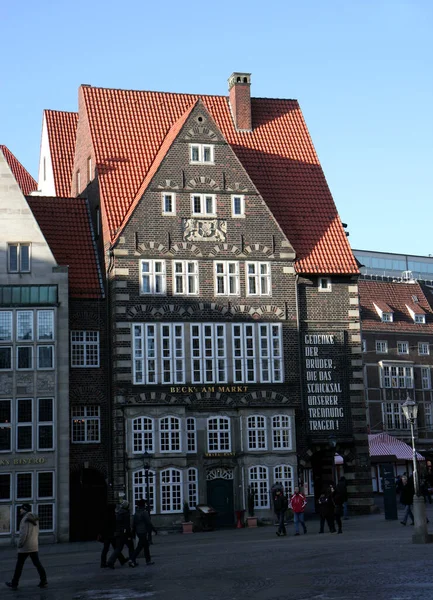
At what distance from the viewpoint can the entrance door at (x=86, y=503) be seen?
150ft

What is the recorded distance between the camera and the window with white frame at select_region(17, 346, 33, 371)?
45.7 meters

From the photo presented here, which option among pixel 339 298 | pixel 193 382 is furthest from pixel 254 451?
pixel 339 298

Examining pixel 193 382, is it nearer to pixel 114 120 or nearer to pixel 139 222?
pixel 139 222

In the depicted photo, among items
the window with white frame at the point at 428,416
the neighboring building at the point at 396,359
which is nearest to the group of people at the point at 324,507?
the neighboring building at the point at 396,359

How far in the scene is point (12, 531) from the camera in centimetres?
4400

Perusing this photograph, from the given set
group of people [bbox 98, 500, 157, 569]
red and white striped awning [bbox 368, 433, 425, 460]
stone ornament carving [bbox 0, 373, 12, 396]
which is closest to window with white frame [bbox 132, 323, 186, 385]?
stone ornament carving [bbox 0, 373, 12, 396]

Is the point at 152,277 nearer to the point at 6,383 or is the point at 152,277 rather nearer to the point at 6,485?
the point at 6,383

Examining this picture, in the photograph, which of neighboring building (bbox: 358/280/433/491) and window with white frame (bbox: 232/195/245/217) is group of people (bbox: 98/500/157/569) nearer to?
window with white frame (bbox: 232/195/245/217)

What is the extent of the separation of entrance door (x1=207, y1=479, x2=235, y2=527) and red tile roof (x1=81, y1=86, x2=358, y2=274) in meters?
10.5

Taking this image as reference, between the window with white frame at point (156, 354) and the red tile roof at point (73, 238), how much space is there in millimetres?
2878

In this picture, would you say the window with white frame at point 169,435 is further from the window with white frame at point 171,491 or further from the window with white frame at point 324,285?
the window with white frame at point 324,285

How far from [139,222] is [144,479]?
441 inches

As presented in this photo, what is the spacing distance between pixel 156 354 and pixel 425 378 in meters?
46.4

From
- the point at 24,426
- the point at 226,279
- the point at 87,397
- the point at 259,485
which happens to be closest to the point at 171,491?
the point at 259,485
